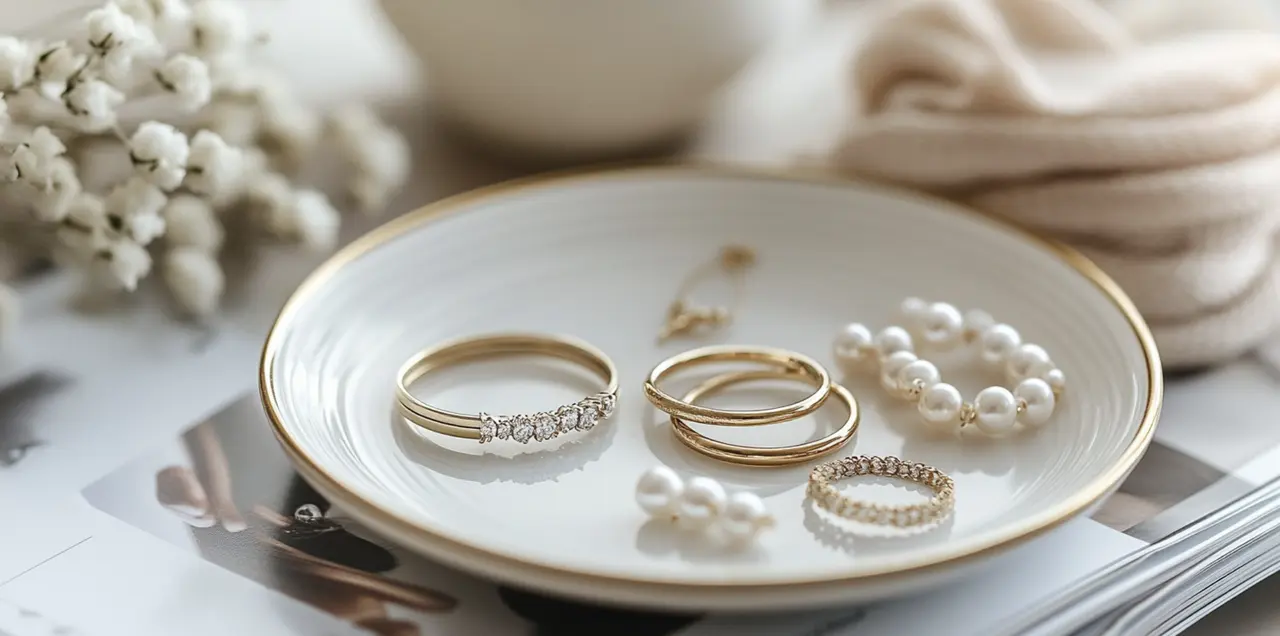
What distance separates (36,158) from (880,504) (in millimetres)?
497

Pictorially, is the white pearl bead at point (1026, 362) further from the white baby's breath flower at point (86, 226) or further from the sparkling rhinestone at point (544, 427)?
the white baby's breath flower at point (86, 226)

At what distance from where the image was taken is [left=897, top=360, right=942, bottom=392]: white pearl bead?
2.35ft

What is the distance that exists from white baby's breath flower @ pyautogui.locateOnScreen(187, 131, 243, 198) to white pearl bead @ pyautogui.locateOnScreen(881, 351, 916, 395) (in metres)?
0.41

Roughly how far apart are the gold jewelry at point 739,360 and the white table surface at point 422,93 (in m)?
0.25

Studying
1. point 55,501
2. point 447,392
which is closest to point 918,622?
point 447,392

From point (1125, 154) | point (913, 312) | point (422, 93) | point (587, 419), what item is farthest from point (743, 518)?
point (422, 93)

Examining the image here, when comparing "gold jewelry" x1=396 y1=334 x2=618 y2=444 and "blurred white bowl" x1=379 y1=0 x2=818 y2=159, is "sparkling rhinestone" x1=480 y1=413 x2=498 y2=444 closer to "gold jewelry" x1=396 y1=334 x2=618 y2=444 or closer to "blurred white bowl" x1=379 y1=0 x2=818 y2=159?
"gold jewelry" x1=396 y1=334 x2=618 y2=444

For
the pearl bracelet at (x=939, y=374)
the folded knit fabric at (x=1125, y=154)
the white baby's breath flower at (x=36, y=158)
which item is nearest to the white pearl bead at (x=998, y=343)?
the pearl bracelet at (x=939, y=374)

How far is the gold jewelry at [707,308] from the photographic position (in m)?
0.82

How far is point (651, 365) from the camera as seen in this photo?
31.2 inches

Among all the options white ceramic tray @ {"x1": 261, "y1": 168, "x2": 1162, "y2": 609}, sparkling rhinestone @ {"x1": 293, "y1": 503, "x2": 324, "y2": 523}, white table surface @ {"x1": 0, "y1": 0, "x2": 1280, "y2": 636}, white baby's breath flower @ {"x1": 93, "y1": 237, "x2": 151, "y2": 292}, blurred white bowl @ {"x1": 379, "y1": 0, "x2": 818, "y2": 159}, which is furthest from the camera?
white table surface @ {"x1": 0, "y1": 0, "x2": 1280, "y2": 636}

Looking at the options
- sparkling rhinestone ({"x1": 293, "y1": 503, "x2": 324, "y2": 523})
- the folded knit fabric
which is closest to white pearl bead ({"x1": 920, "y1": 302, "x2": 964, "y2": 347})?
the folded knit fabric

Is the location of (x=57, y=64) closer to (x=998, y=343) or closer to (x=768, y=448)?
(x=768, y=448)

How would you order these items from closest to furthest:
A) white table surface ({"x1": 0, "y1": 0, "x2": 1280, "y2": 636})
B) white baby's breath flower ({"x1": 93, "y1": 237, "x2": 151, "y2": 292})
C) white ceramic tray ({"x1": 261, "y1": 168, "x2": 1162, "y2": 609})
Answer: white ceramic tray ({"x1": 261, "y1": 168, "x2": 1162, "y2": 609}) → white baby's breath flower ({"x1": 93, "y1": 237, "x2": 151, "y2": 292}) → white table surface ({"x1": 0, "y1": 0, "x2": 1280, "y2": 636})
